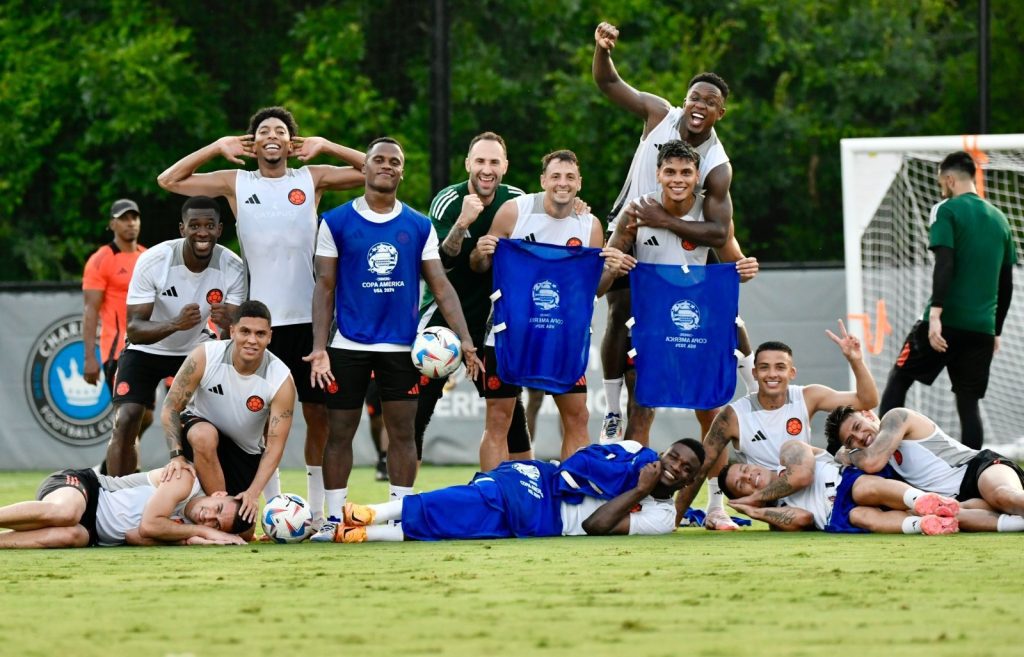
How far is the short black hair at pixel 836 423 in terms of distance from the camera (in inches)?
335

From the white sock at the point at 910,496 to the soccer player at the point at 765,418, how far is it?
71 centimetres

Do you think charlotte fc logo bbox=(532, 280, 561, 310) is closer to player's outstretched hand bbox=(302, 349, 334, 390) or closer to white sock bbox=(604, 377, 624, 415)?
white sock bbox=(604, 377, 624, 415)

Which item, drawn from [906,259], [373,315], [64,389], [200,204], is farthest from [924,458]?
[64,389]

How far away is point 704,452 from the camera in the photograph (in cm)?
816

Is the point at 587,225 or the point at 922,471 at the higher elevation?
the point at 587,225

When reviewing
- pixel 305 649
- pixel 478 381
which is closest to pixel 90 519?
pixel 478 381

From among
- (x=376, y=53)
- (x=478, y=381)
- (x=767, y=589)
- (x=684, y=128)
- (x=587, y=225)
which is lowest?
(x=767, y=589)

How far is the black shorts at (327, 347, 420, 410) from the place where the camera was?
326 inches

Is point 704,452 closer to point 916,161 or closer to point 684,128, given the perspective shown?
point 684,128

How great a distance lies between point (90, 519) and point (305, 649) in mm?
3751

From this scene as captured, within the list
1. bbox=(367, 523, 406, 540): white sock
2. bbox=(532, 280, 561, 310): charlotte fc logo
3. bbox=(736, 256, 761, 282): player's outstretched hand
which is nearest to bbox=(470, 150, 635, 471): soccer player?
bbox=(532, 280, 561, 310): charlotte fc logo

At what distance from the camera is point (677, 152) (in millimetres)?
8633

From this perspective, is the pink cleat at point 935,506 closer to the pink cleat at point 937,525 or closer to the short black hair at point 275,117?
the pink cleat at point 937,525

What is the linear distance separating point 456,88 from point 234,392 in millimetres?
13584
